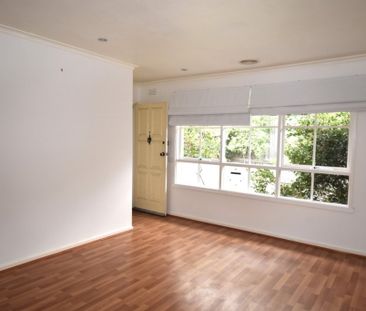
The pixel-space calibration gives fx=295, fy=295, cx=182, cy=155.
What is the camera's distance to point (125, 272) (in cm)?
311

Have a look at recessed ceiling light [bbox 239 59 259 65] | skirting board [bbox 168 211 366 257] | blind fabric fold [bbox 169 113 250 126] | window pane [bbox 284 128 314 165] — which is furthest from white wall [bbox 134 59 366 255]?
window pane [bbox 284 128 314 165]

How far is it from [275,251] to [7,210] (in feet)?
10.4

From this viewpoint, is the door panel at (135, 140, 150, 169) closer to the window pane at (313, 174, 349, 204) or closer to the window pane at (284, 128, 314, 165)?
the window pane at (284, 128, 314, 165)

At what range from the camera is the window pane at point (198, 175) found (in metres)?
5.05

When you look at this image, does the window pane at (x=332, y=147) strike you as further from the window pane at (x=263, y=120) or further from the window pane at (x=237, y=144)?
the window pane at (x=237, y=144)

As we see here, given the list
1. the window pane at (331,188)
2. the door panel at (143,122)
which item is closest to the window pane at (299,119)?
the window pane at (331,188)

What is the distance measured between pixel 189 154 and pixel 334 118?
2419 millimetres

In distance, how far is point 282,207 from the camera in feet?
13.9

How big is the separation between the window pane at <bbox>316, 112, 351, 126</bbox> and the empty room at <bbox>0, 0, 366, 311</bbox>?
16mm

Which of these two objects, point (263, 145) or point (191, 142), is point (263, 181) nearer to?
point (263, 145)

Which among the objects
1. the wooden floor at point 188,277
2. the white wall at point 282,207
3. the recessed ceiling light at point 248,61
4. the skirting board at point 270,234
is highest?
the recessed ceiling light at point 248,61

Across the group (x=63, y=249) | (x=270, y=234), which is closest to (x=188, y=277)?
(x=63, y=249)

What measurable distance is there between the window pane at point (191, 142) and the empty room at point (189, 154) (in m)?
0.03

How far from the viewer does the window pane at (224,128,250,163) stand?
4.67 metres
